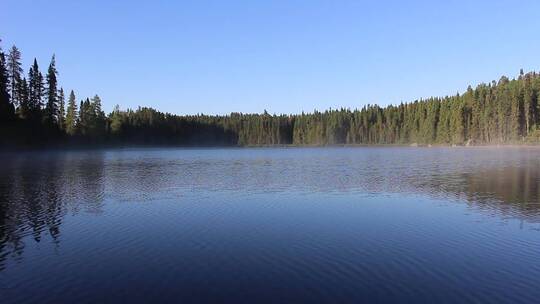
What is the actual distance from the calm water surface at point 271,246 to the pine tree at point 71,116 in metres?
111

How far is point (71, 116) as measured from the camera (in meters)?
141

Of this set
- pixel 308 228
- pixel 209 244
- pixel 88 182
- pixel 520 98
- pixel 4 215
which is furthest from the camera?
pixel 520 98

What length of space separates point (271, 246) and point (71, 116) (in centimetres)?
13860

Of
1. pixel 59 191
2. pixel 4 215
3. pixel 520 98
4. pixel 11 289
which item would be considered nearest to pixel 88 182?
pixel 59 191

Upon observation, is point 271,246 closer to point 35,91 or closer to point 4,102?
point 4,102

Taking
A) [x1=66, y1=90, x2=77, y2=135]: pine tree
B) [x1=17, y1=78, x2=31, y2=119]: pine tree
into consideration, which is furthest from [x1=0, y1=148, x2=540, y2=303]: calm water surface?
[x1=66, y1=90, x2=77, y2=135]: pine tree

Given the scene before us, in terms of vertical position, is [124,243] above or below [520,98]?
below

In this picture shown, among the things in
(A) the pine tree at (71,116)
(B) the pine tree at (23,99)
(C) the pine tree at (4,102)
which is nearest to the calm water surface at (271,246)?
(C) the pine tree at (4,102)

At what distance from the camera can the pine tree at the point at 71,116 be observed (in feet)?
456

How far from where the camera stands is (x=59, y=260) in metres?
17.5

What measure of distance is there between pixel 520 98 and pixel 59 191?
17163cm

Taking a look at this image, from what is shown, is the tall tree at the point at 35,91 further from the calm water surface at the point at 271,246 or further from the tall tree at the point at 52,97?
the calm water surface at the point at 271,246

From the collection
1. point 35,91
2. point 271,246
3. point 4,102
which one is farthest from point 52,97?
point 271,246

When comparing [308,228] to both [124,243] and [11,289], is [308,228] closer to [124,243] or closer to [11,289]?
[124,243]
